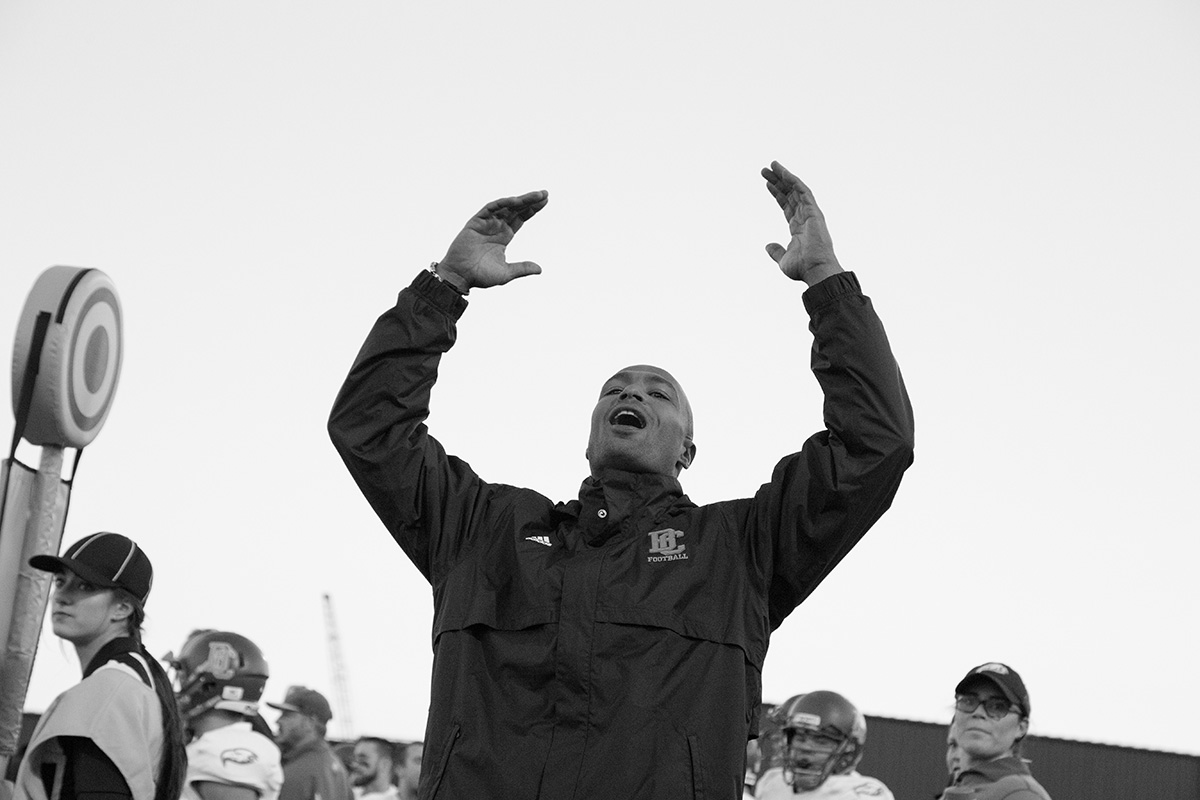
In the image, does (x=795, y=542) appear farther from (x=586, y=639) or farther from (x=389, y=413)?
(x=389, y=413)

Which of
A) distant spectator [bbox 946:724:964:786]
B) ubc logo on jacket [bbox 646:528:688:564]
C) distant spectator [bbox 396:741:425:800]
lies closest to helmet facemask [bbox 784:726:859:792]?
distant spectator [bbox 946:724:964:786]

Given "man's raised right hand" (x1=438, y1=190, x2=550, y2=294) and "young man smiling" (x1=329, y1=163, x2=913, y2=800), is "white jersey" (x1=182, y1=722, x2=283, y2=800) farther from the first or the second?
"man's raised right hand" (x1=438, y1=190, x2=550, y2=294)

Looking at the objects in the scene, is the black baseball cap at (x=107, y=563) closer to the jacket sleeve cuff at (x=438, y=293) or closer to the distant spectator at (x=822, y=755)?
the jacket sleeve cuff at (x=438, y=293)

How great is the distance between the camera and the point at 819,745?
8.64 meters

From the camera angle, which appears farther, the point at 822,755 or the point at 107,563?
the point at 822,755

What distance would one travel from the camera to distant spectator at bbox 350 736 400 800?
13547 millimetres

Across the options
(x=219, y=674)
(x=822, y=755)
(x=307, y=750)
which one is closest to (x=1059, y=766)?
(x=822, y=755)

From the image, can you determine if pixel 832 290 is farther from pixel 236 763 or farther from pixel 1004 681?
pixel 236 763

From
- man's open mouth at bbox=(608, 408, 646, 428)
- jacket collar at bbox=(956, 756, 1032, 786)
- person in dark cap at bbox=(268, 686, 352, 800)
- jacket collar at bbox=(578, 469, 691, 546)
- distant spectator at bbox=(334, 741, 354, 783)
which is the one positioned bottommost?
distant spectator at bbox=(334, 741, 354, 783)

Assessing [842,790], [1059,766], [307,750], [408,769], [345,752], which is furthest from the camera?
[345,752]

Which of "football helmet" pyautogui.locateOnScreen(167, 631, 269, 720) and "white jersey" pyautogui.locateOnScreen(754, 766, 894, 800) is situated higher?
"football helmet" pyautogui.locateOnScreen(167, 631, 269, 720)

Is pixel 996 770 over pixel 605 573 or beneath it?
beneath

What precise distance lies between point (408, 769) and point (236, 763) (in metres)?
6.98

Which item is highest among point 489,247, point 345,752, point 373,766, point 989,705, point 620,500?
point 489,247
